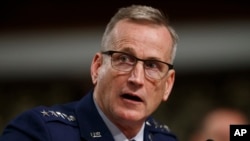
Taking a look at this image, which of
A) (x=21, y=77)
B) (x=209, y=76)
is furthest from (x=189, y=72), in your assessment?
(x=21, y=77)

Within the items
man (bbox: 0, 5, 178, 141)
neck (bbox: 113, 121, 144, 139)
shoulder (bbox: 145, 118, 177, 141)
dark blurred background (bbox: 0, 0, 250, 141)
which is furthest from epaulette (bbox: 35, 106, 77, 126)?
dark blurred background (bbox: 0, 0, 250, 141)

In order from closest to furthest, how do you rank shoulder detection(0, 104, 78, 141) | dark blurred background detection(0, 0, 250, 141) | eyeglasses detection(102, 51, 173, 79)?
shoulder detection(0, 104, 78, 141) < eyeglasses detection(102, 51, 173, 79) < dark blurred background detection(0, 0, 250, 141)

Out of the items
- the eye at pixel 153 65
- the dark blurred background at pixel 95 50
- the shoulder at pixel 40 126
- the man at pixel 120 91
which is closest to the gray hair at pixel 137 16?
the man at pixel 120 91

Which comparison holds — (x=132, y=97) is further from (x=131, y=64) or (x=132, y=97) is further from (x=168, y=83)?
(x=168, y=83)

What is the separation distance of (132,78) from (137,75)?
0.07 ft

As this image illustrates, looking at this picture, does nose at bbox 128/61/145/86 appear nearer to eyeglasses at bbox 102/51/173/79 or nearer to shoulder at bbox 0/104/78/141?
eyeglasses at bbox 102/51/173/79

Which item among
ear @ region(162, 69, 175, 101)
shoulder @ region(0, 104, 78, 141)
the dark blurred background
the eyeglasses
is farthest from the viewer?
the dark blurred background

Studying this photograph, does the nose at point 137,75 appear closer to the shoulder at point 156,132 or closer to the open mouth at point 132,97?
the open mouth at point 132,97

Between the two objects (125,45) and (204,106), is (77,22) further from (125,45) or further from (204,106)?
(125,45)

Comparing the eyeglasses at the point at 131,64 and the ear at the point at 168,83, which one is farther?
the ear at the point at 168,83

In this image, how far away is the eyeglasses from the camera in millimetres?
1468

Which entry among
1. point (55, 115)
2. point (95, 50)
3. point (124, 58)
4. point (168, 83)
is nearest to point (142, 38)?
point (124, 58)

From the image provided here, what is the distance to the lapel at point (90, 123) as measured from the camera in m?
1.47

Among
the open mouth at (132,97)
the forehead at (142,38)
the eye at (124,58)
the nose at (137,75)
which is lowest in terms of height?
the open mouth at (132,97)
